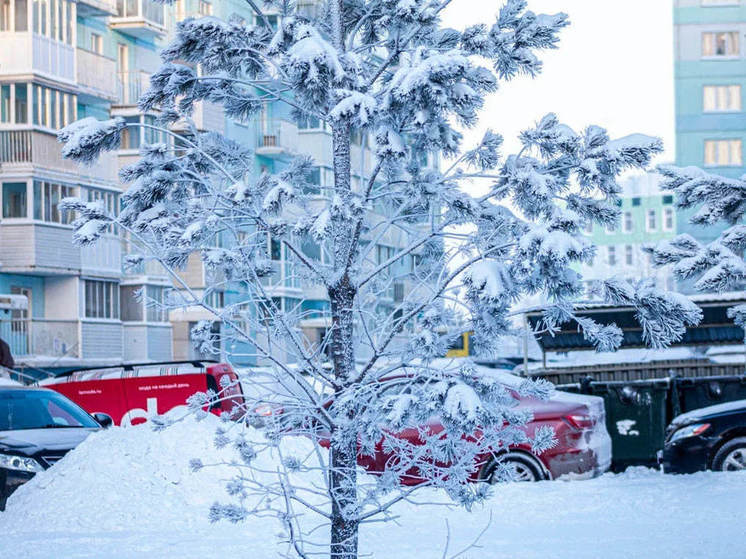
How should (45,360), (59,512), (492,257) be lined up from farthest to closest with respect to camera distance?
(45,360), (59,512), (492,257)

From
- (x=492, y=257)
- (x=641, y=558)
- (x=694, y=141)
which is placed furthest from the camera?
(x=694, y=141)

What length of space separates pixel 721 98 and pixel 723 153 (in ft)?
8.41

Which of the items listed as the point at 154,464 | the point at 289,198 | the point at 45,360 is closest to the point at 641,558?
the point at 289,198

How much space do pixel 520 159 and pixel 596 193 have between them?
47 cm

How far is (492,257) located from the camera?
26.0 feet

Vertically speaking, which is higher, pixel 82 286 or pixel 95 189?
pixel 95 189

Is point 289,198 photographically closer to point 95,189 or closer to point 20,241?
point 20,241

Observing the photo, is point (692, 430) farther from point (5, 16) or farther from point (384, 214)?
point (5, 16)

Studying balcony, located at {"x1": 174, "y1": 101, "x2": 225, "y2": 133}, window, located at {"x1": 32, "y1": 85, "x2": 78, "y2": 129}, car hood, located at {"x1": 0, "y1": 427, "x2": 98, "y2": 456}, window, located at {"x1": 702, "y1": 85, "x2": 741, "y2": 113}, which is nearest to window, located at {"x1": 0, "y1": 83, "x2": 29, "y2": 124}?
window, located at {"x1": 32, "y1": 85, "x2": 78, "y2": 129}

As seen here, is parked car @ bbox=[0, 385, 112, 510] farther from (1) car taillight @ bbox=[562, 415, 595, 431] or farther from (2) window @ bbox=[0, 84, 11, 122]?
(2) window @ bbox=[0, 84, 11, 122]

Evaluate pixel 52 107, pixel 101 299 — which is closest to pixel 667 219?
pixel 101 299

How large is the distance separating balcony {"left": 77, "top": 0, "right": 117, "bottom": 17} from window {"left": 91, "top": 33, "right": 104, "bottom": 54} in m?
0.87

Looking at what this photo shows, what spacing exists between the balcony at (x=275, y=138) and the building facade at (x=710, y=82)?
2108 cm

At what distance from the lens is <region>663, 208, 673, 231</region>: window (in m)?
114
